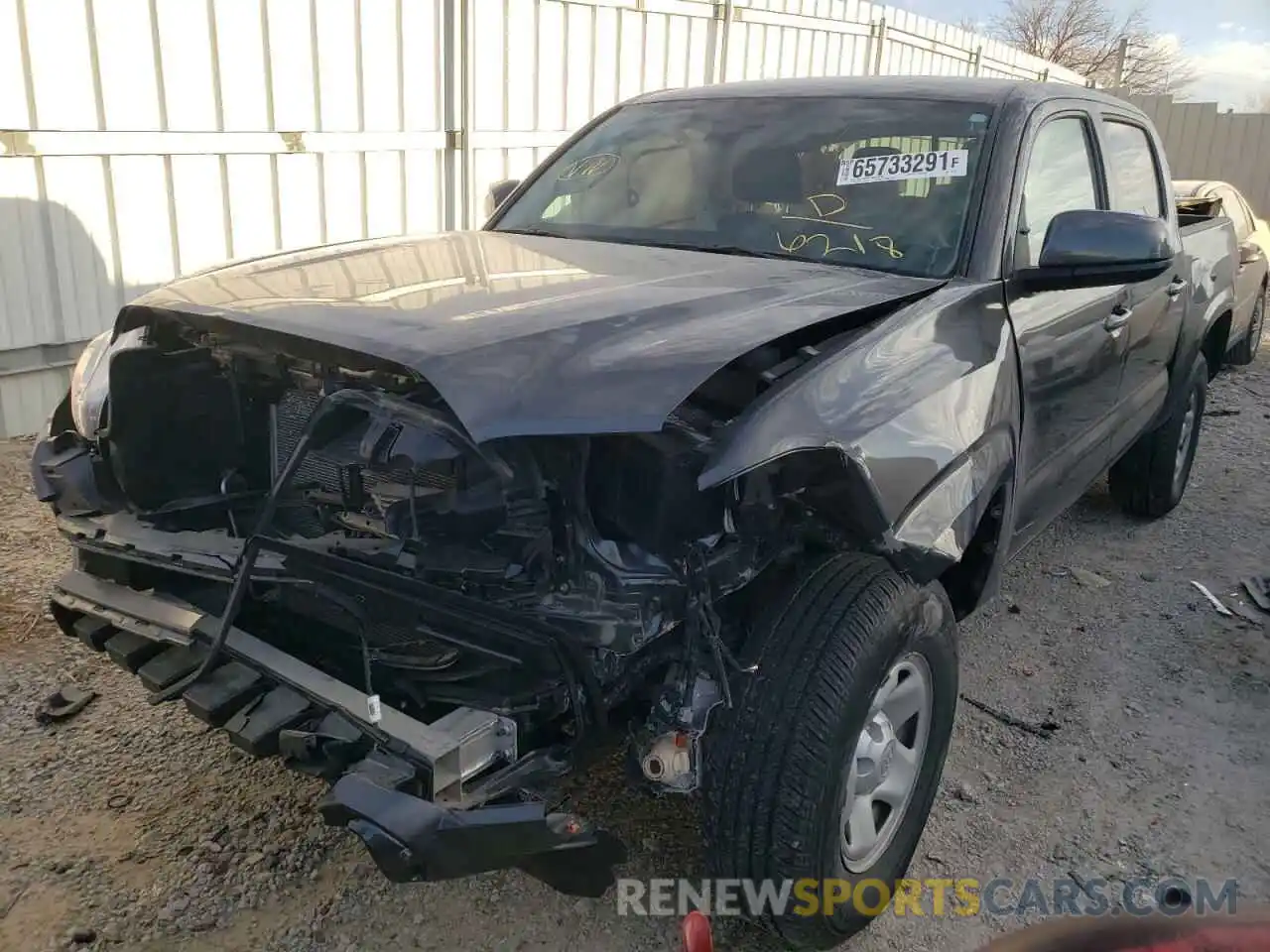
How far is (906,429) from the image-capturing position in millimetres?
2271

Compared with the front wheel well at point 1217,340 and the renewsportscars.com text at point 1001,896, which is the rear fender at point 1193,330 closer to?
the front wheel well at point 1217,340

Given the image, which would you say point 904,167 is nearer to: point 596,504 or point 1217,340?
point 596,504

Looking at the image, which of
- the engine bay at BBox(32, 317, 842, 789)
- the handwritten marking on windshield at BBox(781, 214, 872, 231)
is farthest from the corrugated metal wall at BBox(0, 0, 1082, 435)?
the handwritten marking on windshield at BBox(781, 214, 872, 231)

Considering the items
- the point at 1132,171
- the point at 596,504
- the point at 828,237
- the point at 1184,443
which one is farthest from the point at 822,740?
the point at 1184,443

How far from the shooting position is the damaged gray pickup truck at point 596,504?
1994 millimetres

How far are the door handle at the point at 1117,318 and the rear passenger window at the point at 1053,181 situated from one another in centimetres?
37

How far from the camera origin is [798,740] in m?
2.11

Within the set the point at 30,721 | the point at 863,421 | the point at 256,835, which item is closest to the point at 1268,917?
the point at 863,421

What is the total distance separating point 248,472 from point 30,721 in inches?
45.0

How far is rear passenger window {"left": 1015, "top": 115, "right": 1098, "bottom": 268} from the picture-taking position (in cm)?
314

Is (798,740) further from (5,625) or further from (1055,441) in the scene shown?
(5,625)

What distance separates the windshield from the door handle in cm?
88

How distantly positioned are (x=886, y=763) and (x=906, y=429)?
77 centimetres

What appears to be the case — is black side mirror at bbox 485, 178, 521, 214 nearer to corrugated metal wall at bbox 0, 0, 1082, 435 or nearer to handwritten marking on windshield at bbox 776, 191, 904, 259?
handwritten marking on windshield at bbox 776, 191, 904, 259
